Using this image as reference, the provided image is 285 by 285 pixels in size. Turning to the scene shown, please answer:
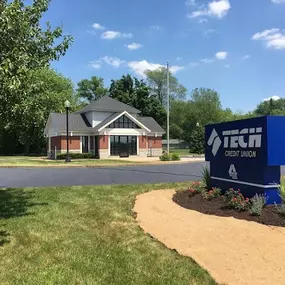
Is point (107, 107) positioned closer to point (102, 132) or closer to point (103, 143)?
point (102, 132)

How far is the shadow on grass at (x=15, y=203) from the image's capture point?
8.35m

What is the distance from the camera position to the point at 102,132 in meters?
37.6

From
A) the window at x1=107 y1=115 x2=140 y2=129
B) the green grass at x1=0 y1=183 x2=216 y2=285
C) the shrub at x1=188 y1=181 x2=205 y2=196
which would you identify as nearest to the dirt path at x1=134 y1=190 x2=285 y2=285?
the green grass at x1=0 y1=183 x2=216 y2=285

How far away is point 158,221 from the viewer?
7.64 meters

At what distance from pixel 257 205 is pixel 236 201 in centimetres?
65

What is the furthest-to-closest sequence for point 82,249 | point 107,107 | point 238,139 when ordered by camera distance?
1. point 107,107
2. point 238,139
3. point 82,249

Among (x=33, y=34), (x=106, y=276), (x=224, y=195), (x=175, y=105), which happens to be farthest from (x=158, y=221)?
(x=175, y=105)

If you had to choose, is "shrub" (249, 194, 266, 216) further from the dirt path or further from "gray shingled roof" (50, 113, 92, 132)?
"gray shingled roof" (50, 113, 92, 132)

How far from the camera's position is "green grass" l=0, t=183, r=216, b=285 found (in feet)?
Answer: 15.6

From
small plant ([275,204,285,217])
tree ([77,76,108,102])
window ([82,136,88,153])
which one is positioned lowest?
small plant ([275,204,285,217])

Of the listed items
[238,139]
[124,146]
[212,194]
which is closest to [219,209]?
[212,194]

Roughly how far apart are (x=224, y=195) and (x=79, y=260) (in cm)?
488

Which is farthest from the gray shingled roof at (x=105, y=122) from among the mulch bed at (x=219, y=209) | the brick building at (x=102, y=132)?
the mulch bed at (x=219, y=209)

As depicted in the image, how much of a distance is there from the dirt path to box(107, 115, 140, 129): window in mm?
30114
